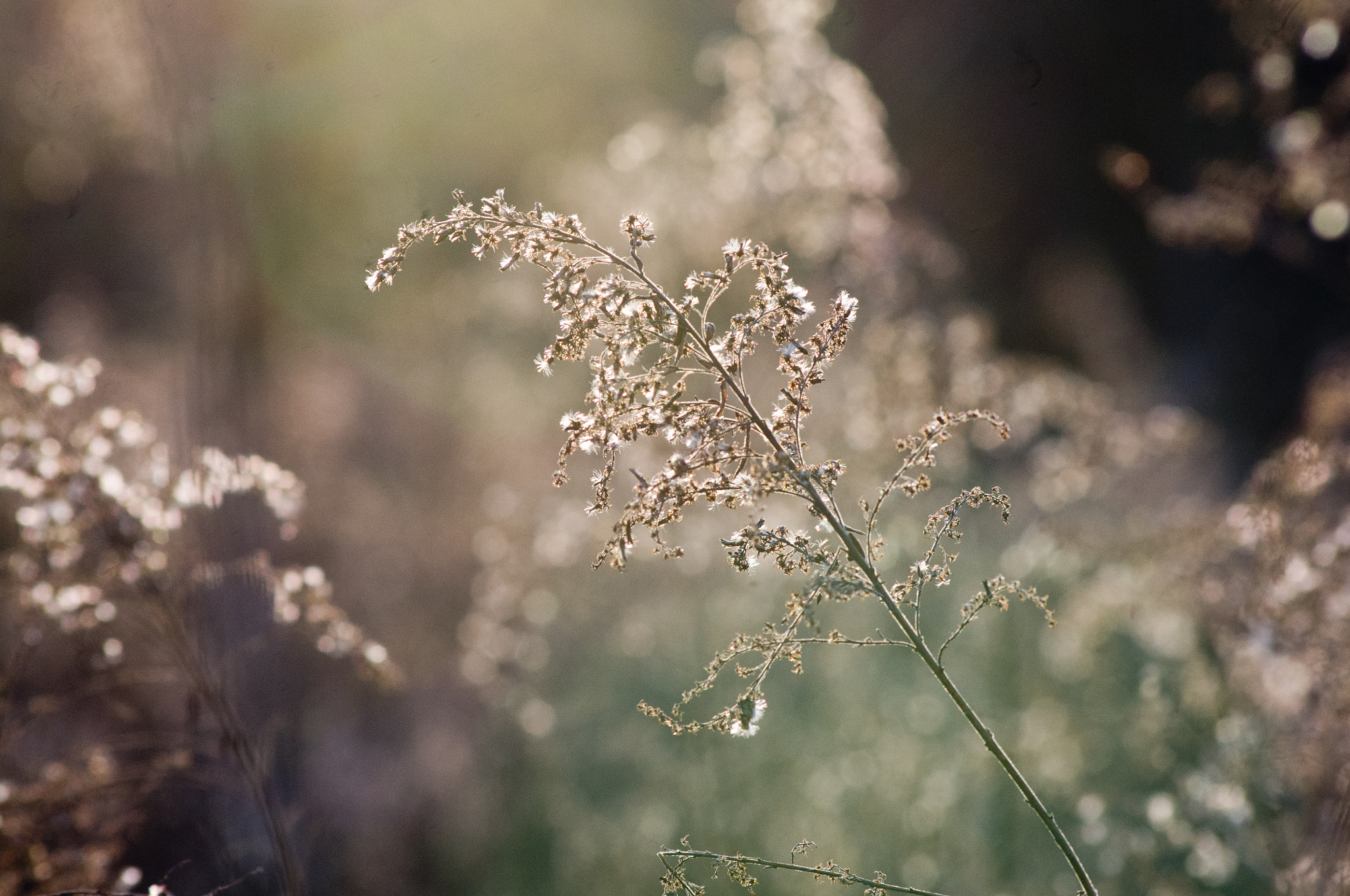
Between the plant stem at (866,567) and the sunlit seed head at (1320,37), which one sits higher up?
the sunlit seed head at (1320,37)

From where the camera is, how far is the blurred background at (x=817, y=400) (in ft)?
14.2

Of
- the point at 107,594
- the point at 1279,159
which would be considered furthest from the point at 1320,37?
the point at 107,594

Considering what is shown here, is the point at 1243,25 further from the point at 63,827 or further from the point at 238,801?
the point at 238,801

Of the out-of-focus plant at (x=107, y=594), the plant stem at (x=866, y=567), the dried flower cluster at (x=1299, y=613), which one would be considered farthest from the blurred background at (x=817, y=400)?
the plant stem at (x=866, y=567)

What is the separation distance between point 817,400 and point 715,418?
5315 millimetres

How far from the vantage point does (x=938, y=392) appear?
535cm

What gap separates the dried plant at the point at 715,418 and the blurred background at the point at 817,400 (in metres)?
1.81

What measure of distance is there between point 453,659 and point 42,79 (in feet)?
20.0

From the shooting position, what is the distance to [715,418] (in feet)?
4.92

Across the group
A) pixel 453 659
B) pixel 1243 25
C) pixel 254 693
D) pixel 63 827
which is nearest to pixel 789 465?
pixel 63 827

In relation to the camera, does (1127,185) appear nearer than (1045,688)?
Yes

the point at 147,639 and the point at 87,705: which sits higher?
the point at 87,705

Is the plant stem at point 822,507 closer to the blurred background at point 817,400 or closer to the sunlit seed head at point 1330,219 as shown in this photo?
the blurred background at point 817,400

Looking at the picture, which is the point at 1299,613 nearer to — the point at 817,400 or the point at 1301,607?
the point at 1301,607
